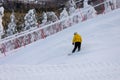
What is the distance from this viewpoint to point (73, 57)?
1981 centimetres

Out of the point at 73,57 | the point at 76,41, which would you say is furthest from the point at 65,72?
the point at 76,41

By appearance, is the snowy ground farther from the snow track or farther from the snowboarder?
the snowboarder

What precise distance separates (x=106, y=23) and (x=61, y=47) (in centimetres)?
494

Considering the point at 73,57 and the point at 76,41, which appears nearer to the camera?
the point at 73,57

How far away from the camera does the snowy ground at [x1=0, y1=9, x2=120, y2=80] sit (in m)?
16.3

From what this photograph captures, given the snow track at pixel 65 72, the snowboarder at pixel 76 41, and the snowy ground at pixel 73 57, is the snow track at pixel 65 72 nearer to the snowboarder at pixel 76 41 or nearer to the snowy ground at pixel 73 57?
the snowy ground at pixel 73 57

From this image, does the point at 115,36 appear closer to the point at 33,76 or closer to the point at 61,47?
the point at 61,47

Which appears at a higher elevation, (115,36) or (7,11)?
(115,36)

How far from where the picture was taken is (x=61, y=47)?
22578 millimetres

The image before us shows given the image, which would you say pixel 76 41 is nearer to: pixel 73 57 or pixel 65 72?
pixel 73 57

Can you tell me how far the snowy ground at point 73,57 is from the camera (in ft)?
53.6

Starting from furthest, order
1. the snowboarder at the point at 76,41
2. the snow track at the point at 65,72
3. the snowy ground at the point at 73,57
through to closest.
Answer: the snowboarder at the point at 76,41
the snowy ground at the point at 73,57
the snow track at the point at 65,72

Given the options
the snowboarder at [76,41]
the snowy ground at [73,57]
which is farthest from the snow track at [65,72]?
the snowboarder at [76,41]

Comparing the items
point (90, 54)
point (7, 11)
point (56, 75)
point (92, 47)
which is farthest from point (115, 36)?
point (7, 11)
